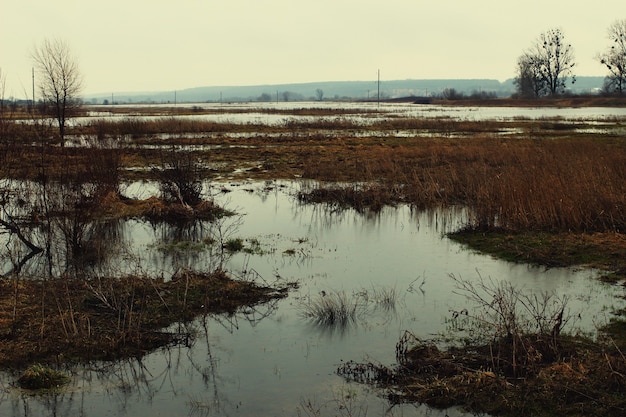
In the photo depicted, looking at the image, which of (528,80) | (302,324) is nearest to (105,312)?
(302,324)

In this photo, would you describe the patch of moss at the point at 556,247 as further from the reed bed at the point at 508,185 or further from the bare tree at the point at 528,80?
the bare tree at the point at 528,80

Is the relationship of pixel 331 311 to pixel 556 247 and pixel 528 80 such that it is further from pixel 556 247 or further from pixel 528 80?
pixel 528 80

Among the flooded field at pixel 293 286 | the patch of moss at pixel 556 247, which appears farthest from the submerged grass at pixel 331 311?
the patch of moss at pixel 556 247

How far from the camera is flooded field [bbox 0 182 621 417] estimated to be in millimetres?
6688

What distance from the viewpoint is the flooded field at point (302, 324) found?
263 inches

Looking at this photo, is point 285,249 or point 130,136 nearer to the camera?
point 285,249

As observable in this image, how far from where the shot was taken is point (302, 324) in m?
8.94

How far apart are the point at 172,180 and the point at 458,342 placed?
11334 mm

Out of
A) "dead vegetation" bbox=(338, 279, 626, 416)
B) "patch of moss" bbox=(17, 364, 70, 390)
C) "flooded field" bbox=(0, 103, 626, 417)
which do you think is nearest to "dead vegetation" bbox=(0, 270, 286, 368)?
"flooded field" bbox=(0, 103, 626, 417)

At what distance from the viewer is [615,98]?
8762 centimetres

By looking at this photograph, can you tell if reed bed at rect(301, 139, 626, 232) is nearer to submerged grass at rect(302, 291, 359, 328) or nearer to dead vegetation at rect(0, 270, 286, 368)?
submerged grass at rect(302, 291, 359, 328)

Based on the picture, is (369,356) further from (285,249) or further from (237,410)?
(285,249)

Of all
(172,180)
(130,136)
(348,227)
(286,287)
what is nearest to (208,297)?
(286,287)

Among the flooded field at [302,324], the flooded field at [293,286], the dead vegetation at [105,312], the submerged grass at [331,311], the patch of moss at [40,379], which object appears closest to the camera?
the flooded field at [302,324]
